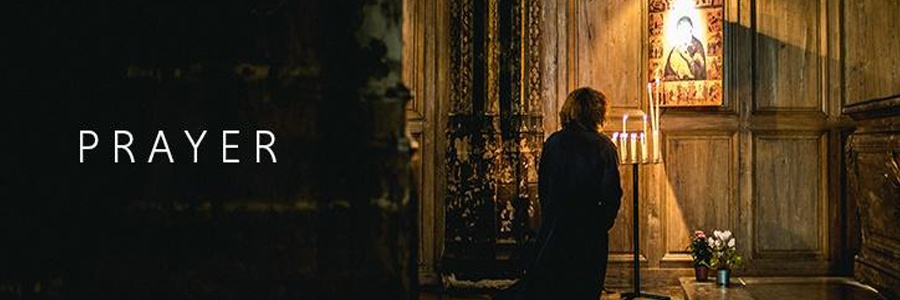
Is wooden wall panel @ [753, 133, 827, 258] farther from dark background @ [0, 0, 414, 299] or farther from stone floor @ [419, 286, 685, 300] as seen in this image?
dark background @ [0, 0, 414, 299]

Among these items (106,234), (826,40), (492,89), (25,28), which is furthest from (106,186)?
(826,40)

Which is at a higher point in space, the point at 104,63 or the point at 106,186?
the point at 104,63

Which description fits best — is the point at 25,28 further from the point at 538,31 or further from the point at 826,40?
the point at 826,40

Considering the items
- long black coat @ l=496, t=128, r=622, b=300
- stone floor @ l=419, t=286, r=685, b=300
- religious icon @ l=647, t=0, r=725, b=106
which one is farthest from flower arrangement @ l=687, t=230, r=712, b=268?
long black coat @ l=496, t=128, r=622, b=300

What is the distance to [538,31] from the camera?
5203mm

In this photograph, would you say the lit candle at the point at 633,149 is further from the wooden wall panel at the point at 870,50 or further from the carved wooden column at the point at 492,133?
the wooden wall panel at the point at 870,50

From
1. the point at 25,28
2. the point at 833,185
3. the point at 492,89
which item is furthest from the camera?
the point at 833,185

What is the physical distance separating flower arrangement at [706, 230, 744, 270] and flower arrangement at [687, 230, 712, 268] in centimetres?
2

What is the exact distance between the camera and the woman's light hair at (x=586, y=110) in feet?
13.1

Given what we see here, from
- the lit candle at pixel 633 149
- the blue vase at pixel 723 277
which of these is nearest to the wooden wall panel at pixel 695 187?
the blue vase at pixel 723 277

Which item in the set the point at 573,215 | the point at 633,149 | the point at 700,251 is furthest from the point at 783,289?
the point at 573,215

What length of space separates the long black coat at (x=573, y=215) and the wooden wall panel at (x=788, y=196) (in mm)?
2004

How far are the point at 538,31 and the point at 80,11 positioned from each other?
4.48 metres

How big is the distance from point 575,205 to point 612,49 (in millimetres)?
1917
